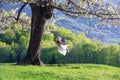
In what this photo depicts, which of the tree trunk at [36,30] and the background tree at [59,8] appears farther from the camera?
the tree trunk at [36,30]

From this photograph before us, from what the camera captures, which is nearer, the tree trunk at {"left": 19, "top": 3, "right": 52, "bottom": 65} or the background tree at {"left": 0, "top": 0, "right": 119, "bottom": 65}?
the background tree at {"left": 0, "top": 0, "right": 119, "bottom": 65}

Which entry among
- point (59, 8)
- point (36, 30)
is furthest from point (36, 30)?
point (59, 8)

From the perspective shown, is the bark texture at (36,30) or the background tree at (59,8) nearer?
the background tree at (59,8)

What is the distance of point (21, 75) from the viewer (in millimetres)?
16359

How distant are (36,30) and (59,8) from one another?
5.56 ft

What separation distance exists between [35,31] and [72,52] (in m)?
46.6

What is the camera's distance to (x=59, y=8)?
22531 mm

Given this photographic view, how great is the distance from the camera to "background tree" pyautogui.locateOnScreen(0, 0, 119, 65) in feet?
70.6

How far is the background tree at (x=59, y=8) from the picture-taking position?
70.6 feet

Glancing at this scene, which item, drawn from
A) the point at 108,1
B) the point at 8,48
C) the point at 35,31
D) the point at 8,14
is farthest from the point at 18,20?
the point at 8,48

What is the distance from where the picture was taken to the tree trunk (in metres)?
22.1

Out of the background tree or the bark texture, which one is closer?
the background tree

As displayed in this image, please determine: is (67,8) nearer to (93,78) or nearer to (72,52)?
(93,78)

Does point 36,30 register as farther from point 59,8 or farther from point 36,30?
point 59,8
